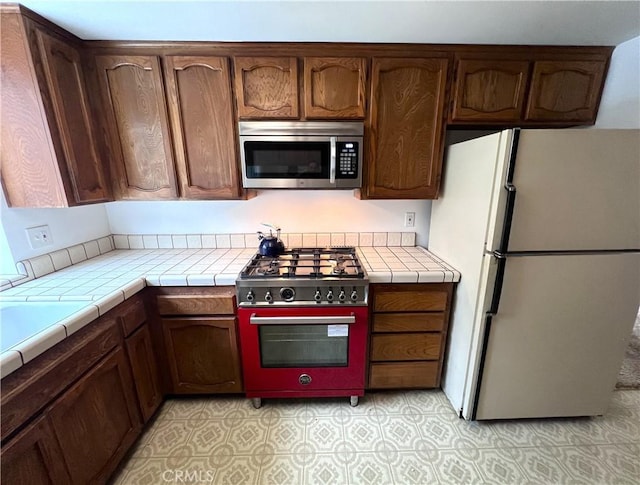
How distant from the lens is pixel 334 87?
5.16ft

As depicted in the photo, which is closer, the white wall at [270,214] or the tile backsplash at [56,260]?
the tile backsplash at [56,260]

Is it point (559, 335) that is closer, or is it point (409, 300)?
point (559, 335)

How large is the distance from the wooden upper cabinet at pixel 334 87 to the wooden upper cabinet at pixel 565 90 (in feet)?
3.45

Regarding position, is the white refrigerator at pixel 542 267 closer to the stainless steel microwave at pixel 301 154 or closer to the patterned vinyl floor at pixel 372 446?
the patterned vinyl floor at pixel 372 446

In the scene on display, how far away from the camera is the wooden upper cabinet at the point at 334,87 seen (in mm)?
1540

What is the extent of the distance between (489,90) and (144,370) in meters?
2.64

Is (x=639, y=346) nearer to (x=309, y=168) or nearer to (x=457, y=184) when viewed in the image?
(x=457, y=184)

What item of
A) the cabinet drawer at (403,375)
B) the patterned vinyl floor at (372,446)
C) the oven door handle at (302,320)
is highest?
the oven door handle at (302,320)

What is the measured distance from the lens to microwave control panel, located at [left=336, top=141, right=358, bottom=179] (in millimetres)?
1606

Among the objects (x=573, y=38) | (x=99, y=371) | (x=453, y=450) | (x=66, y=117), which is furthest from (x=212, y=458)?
(x=573, y=38)

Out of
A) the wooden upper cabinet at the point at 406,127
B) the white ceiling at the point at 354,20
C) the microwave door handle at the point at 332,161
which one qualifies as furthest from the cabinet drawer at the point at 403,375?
the white ceiling at the point at 354,20

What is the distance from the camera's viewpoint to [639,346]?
2.23 meters

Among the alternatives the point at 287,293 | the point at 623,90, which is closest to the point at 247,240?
the point at 287,293

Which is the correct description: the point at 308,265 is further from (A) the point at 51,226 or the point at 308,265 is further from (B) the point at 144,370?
(A) the point at 51,226
